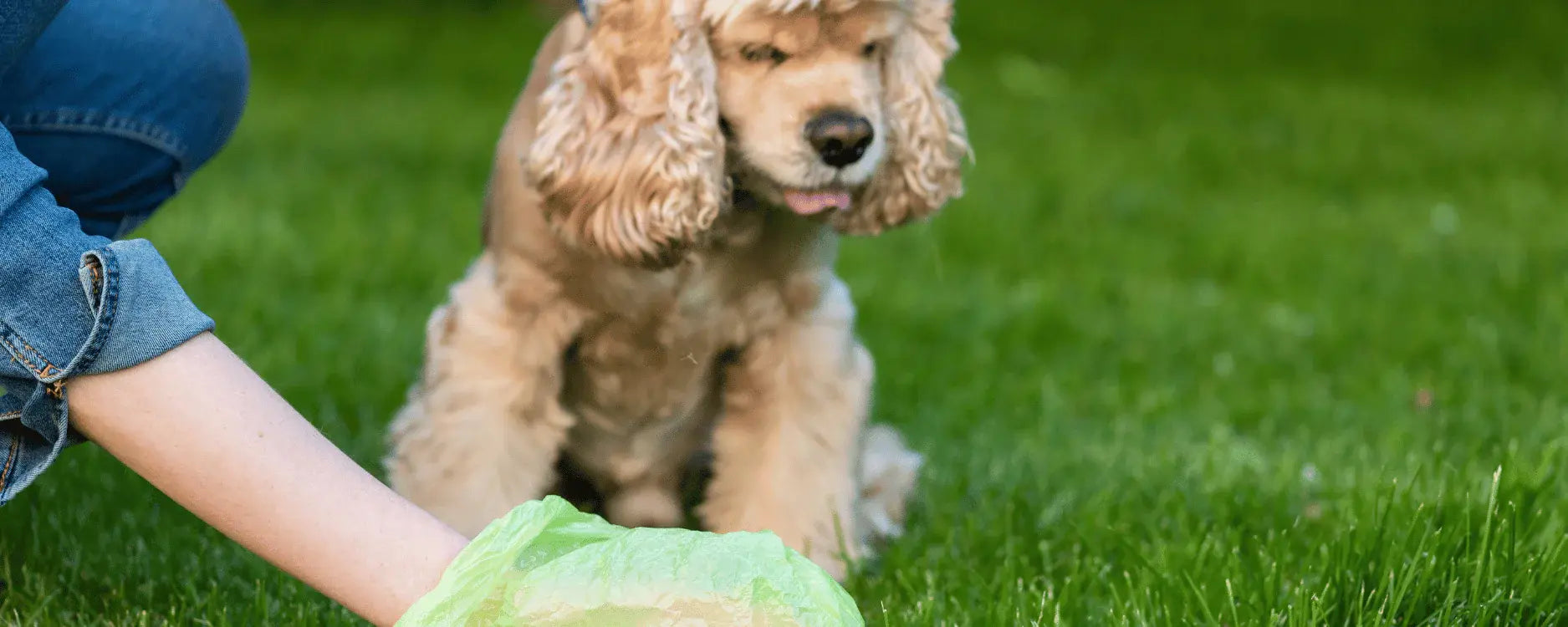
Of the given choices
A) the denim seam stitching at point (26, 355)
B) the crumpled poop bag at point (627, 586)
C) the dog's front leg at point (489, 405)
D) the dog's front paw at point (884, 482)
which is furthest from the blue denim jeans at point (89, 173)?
the dog's front paw at point (884, 482)

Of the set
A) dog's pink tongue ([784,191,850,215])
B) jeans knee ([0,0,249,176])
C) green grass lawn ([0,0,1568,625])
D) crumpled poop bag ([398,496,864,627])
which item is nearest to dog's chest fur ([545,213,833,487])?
dog's pink tongue ([784,191,850,215])

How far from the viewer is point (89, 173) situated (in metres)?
2.21

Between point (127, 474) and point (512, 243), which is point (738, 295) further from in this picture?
point (127, 474)

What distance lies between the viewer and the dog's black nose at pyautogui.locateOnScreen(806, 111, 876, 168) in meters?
2.21

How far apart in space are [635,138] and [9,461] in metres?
1.01

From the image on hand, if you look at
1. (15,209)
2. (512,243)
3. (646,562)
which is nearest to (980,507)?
(512,243)

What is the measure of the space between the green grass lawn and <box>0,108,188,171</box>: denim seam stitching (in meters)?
0.56

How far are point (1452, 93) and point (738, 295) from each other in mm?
7654

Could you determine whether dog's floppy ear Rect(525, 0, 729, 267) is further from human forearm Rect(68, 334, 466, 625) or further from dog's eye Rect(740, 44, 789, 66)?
human forearm Rect(68, 334, 466, 625)

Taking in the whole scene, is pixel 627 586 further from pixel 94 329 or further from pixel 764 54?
pixel 764 54

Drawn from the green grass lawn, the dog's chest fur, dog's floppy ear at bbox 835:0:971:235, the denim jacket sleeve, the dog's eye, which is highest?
the denim jacket sleeve

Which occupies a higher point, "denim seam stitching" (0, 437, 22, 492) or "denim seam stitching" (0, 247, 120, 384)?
"denim seam stitching" (0, 247, 120, 384)

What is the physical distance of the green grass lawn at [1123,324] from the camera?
2098mm

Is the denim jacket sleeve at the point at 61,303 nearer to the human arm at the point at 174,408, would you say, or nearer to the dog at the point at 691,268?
the human arm at the point at 174,408
